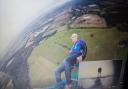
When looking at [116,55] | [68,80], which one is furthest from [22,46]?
[116,55]

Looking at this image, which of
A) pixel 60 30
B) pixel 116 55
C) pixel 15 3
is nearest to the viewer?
pixel 15 3

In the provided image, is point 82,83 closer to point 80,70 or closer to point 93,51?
point 80,70

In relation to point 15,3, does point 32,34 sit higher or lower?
lower

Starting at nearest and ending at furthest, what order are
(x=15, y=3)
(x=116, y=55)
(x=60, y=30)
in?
(x=15, y=3) < (x=60, y=30) < (x=116, y=55)

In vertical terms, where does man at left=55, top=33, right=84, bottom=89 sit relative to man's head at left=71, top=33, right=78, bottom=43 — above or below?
below

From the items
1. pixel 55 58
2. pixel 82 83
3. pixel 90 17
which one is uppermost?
pixel 90 17

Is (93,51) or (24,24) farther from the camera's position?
(93,51)

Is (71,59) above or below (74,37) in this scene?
below

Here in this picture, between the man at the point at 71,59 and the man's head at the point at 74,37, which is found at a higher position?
the man's head at the point at 74,37
